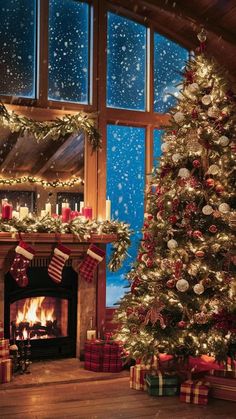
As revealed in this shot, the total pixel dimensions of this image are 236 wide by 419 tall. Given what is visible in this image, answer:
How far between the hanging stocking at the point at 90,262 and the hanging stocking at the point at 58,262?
24cm

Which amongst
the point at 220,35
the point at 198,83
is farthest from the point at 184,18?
the point at 198,83

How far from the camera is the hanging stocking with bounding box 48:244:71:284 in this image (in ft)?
16.0

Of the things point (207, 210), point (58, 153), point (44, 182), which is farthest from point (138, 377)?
point (58, 153)

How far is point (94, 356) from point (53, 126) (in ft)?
7.48

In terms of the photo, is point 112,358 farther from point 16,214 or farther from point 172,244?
point 16,214

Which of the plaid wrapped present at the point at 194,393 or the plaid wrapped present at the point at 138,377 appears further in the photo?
the plaid wrapped present at the point at 138,377

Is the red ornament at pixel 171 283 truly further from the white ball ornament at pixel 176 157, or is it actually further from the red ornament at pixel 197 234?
the white ball ornament at pixel 176 157

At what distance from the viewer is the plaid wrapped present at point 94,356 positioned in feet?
15.8

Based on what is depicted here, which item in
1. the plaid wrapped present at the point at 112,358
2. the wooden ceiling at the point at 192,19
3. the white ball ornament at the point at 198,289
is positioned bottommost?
the plaid wrapped present at the point at 112,358

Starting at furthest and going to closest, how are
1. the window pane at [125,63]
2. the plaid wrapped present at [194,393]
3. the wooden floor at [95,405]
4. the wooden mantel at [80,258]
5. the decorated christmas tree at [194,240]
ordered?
the window pane at [125,63] < the wooden mantel at [80,258] < the decorated christmas tree at [194,240] < the plaid wrapped present at [194,393] < the wooden floor at [95,405]

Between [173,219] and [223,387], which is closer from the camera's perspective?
[223,387]

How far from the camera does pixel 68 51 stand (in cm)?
538

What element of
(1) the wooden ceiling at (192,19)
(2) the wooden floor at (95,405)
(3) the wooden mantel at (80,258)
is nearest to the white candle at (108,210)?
(3) the wooden mantel at (80,258)

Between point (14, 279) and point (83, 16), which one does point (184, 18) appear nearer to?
point (83, 16)
